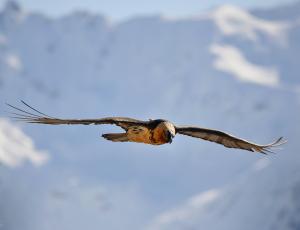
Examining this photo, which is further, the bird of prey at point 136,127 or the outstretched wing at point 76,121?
the outstretched wing at point 76,121

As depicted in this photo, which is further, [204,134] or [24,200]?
[24,200]

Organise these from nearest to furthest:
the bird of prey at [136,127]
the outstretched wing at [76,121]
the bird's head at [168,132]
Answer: the bird's head at [168,132] → the bird of prey at [136,127] → the outstretched wing at [76,121]

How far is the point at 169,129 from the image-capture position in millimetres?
32906

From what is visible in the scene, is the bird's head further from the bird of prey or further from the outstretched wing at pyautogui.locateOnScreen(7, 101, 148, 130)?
the outstretched wing at pyautogui.locateOnScreen(7, 101, 148, 130)

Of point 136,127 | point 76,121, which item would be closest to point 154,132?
point 136,127

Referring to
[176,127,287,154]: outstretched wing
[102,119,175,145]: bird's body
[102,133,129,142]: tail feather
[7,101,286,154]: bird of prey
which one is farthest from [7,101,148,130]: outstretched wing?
[176,127,287,154]: outstretched wing

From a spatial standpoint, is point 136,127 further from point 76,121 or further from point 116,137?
point 76,121

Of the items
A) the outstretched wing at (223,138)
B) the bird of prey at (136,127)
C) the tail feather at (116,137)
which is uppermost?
the outstretched wing at (223,138)

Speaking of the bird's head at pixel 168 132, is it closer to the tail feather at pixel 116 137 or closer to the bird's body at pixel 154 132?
the bird's body at pixel 154 132

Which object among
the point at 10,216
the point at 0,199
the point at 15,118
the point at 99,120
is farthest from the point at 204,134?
the point at 10,216

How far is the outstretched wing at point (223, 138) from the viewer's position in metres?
35.1

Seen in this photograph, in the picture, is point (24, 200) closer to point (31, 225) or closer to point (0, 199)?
point (31, 225)

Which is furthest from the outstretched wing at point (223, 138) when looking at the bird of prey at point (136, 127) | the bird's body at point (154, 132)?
the bird's body at point (154, 132)

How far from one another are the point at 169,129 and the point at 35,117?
404 centimetres
